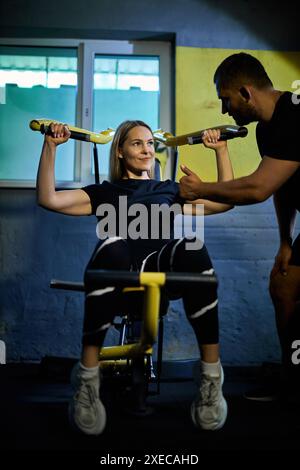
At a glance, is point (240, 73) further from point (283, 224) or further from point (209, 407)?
point (209, 407)

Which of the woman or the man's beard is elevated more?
the man's beard

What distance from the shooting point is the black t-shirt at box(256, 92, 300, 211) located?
4.97 feet

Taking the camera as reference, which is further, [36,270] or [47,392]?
[36,270]

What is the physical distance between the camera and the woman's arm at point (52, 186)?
1.74 m

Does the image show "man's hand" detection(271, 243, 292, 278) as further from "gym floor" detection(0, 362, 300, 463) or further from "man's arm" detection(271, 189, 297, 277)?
"gym floor" detection(0, 362, 300, 463)

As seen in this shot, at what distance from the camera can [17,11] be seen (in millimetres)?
2941

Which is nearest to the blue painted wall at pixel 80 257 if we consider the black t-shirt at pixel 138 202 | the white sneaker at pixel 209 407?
the black t-shirt at pixel 138 202

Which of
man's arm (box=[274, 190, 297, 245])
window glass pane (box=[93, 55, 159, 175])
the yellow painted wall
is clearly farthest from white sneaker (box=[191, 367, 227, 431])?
window glass pane (box=[93, 55, 159, 175])

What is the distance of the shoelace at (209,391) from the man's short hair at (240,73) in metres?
1.03

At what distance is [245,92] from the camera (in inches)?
66.4

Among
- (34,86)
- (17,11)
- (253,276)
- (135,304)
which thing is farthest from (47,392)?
→ (17,11)

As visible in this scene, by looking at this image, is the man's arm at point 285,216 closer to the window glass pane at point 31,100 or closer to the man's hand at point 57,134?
the man's hand at point 57,134
